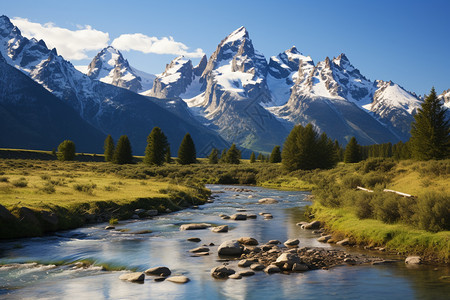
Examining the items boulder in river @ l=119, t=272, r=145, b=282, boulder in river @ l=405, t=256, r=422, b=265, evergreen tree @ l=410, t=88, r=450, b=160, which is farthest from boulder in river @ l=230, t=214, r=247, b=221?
evergreen tree @ l=410, t=88, r=450, b=160

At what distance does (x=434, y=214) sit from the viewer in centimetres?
1905

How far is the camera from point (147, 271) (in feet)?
54.7

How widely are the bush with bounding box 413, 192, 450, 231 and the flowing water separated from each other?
3.11 m

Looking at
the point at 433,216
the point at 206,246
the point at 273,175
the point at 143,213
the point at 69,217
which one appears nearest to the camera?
the point at 433,216

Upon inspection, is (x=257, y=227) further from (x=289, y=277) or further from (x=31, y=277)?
(x=31, y=277)

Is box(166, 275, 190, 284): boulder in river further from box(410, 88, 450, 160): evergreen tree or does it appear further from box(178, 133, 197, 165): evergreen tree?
box(178, 133, 197, 165): evergreen tree

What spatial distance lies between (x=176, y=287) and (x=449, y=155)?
50915mm

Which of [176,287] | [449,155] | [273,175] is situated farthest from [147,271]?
[273,175]

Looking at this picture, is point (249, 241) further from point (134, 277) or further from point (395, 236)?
point (134, 277)

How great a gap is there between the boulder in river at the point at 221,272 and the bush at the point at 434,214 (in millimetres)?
10560

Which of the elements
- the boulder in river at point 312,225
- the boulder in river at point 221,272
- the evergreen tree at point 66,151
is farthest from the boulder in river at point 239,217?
the evergreen tree at point 66,151

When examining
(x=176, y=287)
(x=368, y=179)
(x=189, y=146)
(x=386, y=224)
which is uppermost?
(x=189, y=146)

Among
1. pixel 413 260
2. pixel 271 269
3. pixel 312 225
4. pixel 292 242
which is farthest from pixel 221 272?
pixel 312 225

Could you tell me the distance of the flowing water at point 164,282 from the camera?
1396 centimetres
